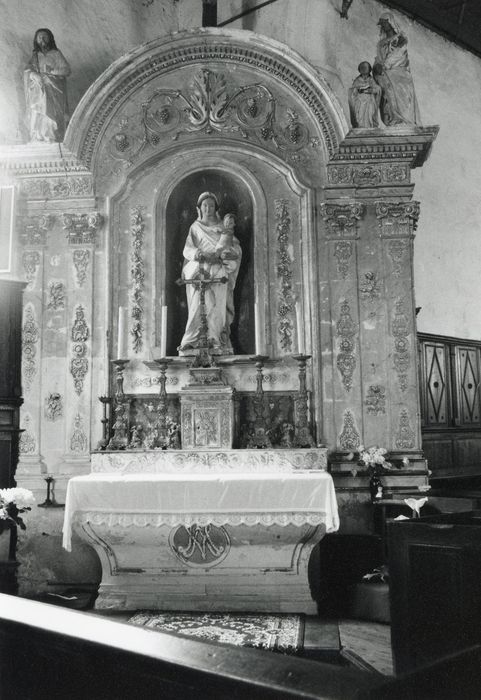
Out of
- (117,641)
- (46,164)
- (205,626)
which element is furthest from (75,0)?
(117,641)

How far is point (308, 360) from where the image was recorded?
7.96 metres

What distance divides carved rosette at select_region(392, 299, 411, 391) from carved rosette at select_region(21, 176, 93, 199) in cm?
398

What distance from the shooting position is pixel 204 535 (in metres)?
6.62

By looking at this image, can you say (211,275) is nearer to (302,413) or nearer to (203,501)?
(302,413)

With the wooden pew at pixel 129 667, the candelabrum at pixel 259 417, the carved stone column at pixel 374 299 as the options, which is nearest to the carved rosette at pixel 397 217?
the carved stone column at pixel 374 299

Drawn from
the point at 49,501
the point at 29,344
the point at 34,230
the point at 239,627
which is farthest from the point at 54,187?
the point at 239,627

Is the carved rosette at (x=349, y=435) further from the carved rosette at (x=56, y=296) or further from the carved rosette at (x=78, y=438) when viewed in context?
the carved rosette at (x=56, y=296)

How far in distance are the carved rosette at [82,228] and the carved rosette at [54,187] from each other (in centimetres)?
34

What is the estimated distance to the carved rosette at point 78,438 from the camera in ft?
26.0

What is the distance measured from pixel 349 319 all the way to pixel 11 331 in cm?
393

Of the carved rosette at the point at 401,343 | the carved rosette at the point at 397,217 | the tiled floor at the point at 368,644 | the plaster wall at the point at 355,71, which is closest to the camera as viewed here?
the tiled floor at the point at 368,644

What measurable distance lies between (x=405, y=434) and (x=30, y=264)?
4.77 metres

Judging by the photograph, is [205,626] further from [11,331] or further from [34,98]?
[34,98]

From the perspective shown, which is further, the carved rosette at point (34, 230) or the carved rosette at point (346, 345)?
the carved rosette at point (34, 230)
